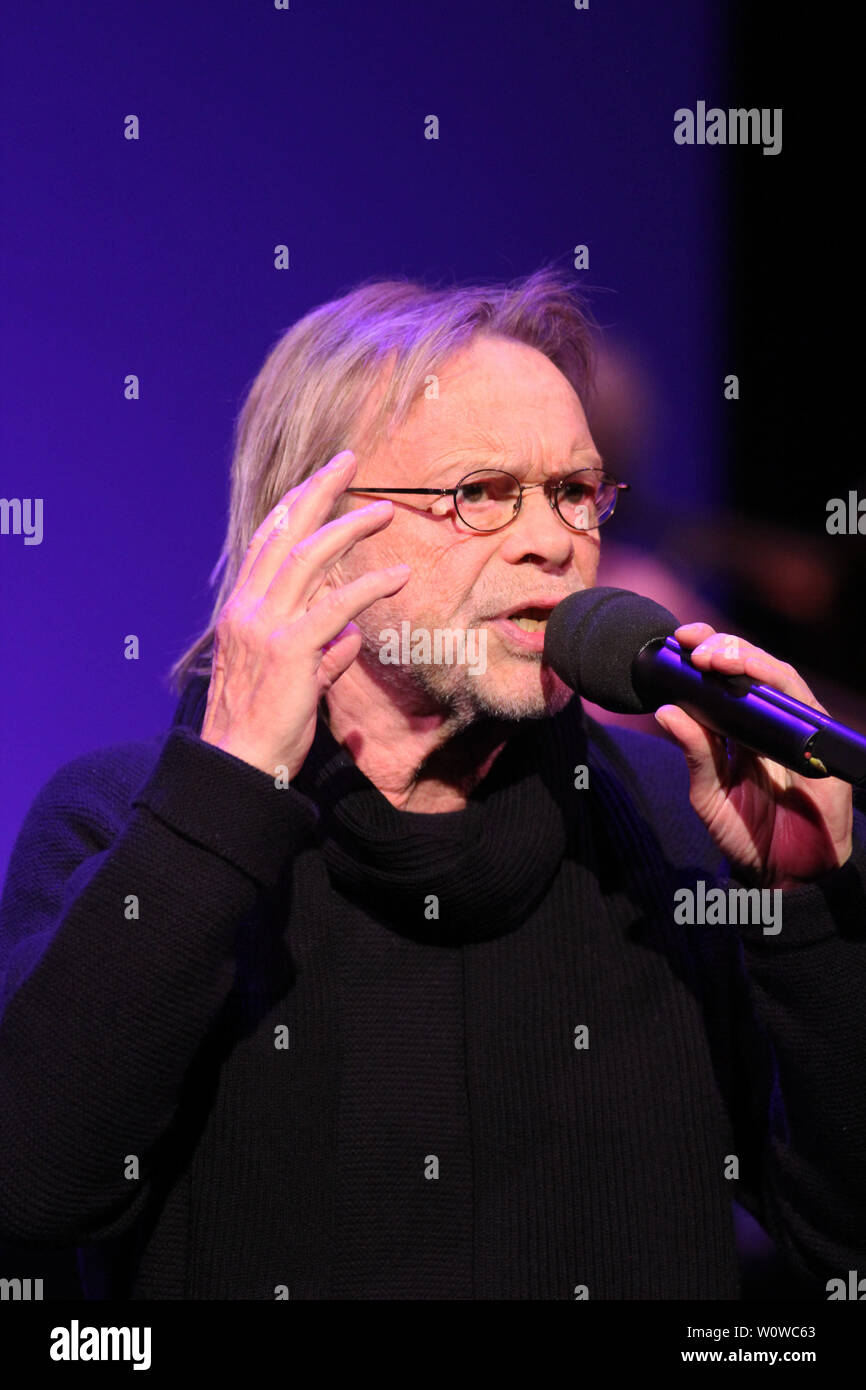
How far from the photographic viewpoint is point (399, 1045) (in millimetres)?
1460

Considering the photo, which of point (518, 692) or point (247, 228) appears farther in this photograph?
point (247, 228)

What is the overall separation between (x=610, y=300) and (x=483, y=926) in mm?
1099

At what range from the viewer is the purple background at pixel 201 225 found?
1.77 m

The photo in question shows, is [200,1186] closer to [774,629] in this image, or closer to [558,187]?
[774,629]

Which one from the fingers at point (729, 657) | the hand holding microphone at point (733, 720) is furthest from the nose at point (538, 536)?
the fingers at point (729, 657)

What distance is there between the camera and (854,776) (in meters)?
0.91

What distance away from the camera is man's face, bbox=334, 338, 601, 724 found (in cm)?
147

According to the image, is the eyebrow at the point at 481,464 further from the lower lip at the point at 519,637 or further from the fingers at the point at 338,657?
the fingers at the point at 338,657

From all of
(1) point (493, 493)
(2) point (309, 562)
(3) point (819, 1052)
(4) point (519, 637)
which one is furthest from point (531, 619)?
(3) point (819, 1052)

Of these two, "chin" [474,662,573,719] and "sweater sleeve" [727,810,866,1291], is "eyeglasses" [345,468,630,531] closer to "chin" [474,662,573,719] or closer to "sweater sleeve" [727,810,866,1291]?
"chin" [474,662,573,719]

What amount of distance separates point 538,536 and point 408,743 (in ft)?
1.05

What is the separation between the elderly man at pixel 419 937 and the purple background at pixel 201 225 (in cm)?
20

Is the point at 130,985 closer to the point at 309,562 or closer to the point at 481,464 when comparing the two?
the point at 309,562
